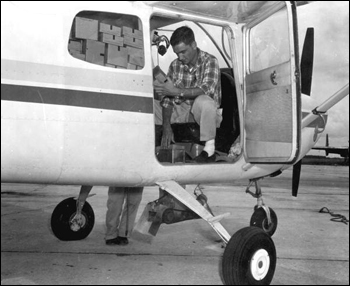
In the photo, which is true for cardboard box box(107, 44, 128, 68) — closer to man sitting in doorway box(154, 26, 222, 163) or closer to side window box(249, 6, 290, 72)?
man sitting in doorway box(154, 26, 222, 163)

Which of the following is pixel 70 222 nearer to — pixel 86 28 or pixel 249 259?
pixel 249 259

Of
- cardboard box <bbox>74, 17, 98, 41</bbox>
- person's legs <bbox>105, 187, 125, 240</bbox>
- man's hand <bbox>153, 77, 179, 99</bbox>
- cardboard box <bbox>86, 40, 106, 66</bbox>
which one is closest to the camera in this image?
cardboard box <bbox>74, 17, 98, 41</bbox>

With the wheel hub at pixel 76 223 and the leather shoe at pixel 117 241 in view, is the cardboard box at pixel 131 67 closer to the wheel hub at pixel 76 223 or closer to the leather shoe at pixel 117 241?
the leather shoe at pixel 117 241

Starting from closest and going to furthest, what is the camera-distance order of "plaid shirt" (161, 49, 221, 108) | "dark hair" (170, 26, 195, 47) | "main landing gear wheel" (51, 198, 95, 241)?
"plaid shirt" (161, 49, 221, 108)
"dark hair" (170, 26, 195, 47)
"main landing gear wheel" (51, 198, 95, 241)

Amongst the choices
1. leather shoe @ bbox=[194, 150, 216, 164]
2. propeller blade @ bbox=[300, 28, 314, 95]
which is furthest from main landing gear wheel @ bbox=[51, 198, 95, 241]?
propeller blade @ bbox=[300, 28, 314, 95]

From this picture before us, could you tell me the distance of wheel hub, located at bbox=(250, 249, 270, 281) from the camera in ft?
11.4

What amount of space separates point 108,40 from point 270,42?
151cm

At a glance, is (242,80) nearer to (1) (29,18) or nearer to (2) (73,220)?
(1) (29,18)

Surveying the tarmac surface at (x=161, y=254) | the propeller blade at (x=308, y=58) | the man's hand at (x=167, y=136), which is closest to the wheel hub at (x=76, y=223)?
the tarmac surface at (x=161, y=254)

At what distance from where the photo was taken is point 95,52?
3.46 meters

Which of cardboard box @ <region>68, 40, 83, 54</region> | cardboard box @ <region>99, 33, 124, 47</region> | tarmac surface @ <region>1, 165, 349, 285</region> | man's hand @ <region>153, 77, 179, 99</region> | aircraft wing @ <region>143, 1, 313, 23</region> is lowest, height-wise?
tarmac surface @ <region>1, 165, 349, 285</region>

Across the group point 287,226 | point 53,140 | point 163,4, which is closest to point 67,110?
point 53,140

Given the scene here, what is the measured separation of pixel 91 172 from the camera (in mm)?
3334

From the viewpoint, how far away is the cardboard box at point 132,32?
3.57 m
